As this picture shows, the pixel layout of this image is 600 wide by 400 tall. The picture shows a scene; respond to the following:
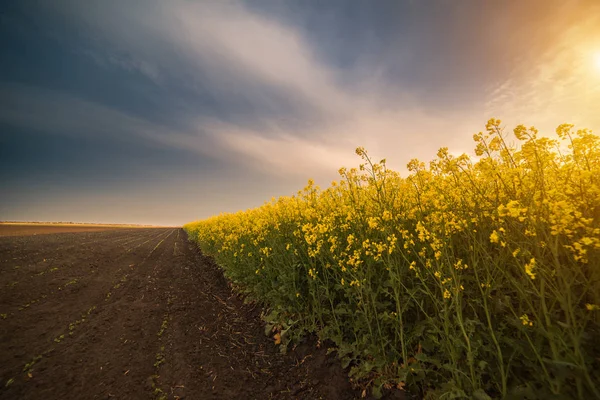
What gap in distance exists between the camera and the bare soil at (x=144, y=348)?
14.4 feet

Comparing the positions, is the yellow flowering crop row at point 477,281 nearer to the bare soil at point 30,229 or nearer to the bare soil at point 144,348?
the bare soil at point 144,348

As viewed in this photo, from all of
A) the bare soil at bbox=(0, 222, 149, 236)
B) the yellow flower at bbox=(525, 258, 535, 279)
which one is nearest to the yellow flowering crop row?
the yellow flower at bbox=(525, 258, 535, 279)

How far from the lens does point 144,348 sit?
5598 mm

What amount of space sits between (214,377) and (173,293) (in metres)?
5.20

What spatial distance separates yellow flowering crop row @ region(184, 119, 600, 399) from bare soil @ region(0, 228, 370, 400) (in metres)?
0.68

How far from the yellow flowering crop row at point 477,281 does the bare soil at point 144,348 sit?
0.68m

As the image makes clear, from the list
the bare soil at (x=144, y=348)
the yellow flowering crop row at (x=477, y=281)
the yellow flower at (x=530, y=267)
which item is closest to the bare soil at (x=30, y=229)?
the bare soil at (x=144, y=348)

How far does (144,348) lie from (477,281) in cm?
615

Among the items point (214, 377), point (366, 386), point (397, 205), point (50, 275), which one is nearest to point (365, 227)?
point (397, 205)

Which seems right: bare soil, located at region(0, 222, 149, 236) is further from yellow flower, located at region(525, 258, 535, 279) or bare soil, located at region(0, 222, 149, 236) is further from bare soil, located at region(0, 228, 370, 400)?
yellow flower, located at region(525, 258, 535, 279)

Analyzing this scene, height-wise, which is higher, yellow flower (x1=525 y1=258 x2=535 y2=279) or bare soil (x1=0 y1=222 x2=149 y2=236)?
bare soil (x1=0 y1=222 x2=149 y2=236)

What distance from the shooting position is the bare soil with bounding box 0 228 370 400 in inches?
173

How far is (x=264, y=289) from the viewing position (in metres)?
7.16

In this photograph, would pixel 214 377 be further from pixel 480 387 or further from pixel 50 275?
pixel 50 275
